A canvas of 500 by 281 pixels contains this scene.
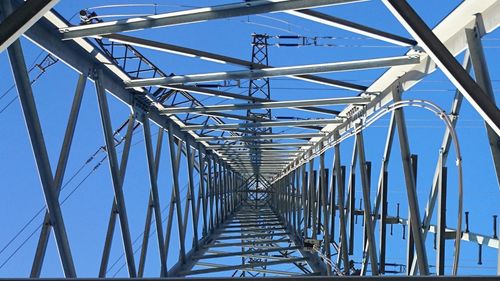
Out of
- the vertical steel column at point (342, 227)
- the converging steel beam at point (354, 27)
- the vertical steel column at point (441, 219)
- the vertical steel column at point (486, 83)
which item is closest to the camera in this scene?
the vertical steel column at point (486, 83)

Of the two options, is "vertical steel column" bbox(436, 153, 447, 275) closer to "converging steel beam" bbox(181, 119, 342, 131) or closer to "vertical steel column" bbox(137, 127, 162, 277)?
"vertical steel column" bbox(137, 127, 162, 277)

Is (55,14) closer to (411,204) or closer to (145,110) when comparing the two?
(145,110)

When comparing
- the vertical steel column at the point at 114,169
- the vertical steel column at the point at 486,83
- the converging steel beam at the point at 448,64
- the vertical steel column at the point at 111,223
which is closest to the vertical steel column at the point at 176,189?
the vertical steel column at the point at 111,223

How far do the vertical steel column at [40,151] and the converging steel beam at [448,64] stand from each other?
172 inches

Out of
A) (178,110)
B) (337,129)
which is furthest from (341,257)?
(178,110)

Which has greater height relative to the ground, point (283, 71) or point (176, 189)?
point (283, 71)

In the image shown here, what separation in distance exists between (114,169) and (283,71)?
3548 mm

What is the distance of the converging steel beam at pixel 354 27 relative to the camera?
8.23 meters

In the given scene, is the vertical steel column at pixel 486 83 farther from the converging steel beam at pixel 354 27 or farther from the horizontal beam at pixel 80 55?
the horizontal beam at pixel 80 55

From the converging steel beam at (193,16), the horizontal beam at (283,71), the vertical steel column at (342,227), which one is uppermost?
the converging steel beam at (193,16)

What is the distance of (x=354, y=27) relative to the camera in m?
8.59

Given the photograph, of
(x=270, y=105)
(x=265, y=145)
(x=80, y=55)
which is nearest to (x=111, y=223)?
(x=80, y=55)

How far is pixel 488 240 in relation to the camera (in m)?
9.84

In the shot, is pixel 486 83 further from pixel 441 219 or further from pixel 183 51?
pixel 183 51
